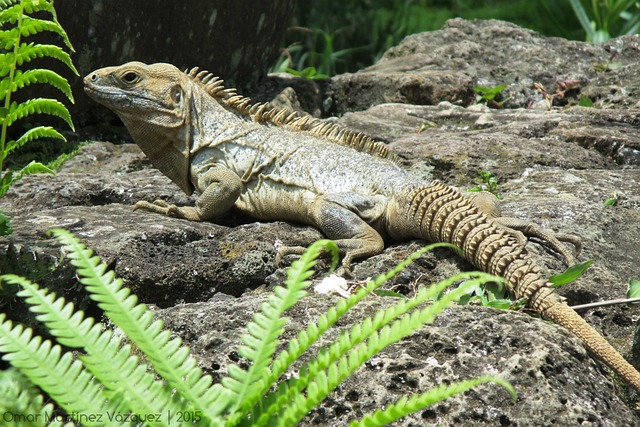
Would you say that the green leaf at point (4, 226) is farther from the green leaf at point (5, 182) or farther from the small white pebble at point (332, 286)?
the small white pebble at point (332, 286)

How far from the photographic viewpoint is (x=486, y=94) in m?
6.31

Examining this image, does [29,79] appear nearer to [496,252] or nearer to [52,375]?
[52,375]

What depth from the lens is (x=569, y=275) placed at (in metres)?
2.88

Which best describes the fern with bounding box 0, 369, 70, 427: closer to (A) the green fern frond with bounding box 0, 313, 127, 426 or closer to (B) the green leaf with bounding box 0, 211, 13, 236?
(A) the green fern frond with bounding box 0, 313, 127, 426

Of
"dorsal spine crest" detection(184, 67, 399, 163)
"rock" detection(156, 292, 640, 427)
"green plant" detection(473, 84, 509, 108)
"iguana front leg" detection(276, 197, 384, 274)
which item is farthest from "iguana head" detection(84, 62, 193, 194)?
"green plant" detection(473, 84, 509, 108)

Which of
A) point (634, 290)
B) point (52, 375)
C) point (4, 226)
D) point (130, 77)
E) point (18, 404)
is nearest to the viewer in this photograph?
point (18, 404)

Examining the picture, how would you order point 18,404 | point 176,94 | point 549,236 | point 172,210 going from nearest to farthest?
point 18,404, point 549,236, point 172,210, point 176,94

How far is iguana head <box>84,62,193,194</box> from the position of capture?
4.31 meters

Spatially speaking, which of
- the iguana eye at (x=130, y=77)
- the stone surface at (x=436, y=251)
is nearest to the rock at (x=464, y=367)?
the stone surface at (x=436, y=251)

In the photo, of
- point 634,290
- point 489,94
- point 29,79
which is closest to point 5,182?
point 29,79

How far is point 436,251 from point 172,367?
199cm

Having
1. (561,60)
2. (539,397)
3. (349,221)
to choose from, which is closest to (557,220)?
(349,221)

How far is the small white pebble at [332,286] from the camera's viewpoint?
3057 millimetres

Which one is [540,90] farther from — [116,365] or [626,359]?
[116,365]
